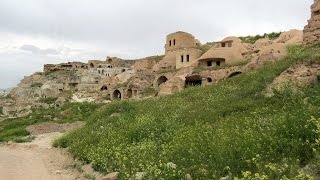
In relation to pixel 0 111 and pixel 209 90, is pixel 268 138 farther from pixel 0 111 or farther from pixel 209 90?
pixel 0 111

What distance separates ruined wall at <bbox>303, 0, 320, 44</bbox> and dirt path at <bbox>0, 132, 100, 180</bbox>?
53.6ft

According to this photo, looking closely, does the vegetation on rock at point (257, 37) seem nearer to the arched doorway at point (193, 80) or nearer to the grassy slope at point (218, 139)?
the arched doorway at point (193, 80)

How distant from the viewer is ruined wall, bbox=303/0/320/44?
23312mm

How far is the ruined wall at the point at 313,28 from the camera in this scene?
23312 mm

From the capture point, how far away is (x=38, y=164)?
1580cm

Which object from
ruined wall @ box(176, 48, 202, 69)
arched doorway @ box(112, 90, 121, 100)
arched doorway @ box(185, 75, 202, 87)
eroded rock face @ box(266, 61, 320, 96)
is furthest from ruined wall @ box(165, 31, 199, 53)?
eroded rock face @ box(266, 61, 320, 96)

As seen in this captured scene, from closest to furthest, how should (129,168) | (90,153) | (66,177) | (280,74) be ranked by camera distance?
(129,168), (66,177), (90,153), (280,74)

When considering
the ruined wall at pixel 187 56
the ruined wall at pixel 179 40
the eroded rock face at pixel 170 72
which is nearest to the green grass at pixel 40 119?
the eroded rock face at pixel 170 72

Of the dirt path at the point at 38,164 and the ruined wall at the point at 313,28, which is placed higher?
the ruined wall at the point at 313,28

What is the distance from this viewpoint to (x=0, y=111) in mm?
56375

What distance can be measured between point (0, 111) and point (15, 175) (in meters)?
46.6

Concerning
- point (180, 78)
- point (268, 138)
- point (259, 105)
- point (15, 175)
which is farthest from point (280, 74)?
point (180, 78)

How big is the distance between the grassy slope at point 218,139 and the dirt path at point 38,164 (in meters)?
0.65

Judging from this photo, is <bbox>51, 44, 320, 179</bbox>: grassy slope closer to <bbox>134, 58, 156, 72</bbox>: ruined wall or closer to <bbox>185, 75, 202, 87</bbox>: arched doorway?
<bbox>185, 75, 202, 87</bbox>: arched doorway
